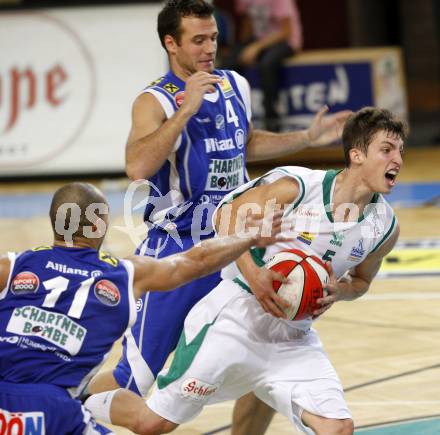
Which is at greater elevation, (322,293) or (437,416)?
(322,293)

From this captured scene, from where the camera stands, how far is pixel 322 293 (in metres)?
5.37

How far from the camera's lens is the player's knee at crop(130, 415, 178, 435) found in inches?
216

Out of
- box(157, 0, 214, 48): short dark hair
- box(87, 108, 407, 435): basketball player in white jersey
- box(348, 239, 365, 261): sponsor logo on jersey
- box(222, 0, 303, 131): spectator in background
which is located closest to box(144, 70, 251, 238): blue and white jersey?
box(157, 0, 214, 48): short dark hair

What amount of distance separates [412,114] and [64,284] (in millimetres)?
17976

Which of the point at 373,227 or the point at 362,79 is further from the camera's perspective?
the point at 362,79

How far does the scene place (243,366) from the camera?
214 inches

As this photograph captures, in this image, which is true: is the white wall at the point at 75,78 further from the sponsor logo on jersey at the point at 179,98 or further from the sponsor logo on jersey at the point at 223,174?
the sponsor logo on jersey at the point at 223,174

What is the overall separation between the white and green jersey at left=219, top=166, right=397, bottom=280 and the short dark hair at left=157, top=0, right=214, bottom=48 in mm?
1332

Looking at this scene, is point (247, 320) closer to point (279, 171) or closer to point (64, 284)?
point (279, 171)

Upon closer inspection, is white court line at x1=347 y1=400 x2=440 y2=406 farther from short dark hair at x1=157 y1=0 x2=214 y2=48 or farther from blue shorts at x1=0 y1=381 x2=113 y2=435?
blue shorts at x1=0 y1=381 x2=113 y2=435

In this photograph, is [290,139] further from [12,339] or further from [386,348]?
[12,339]

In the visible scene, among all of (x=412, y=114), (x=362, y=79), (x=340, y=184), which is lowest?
(x=412, y=114)

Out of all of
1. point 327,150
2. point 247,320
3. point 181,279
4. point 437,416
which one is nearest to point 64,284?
point 181,279

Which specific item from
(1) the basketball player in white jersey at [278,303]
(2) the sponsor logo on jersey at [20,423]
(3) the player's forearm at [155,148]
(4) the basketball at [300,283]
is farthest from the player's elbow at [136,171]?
(2) the sponsor logo on jersey at [20,423]
